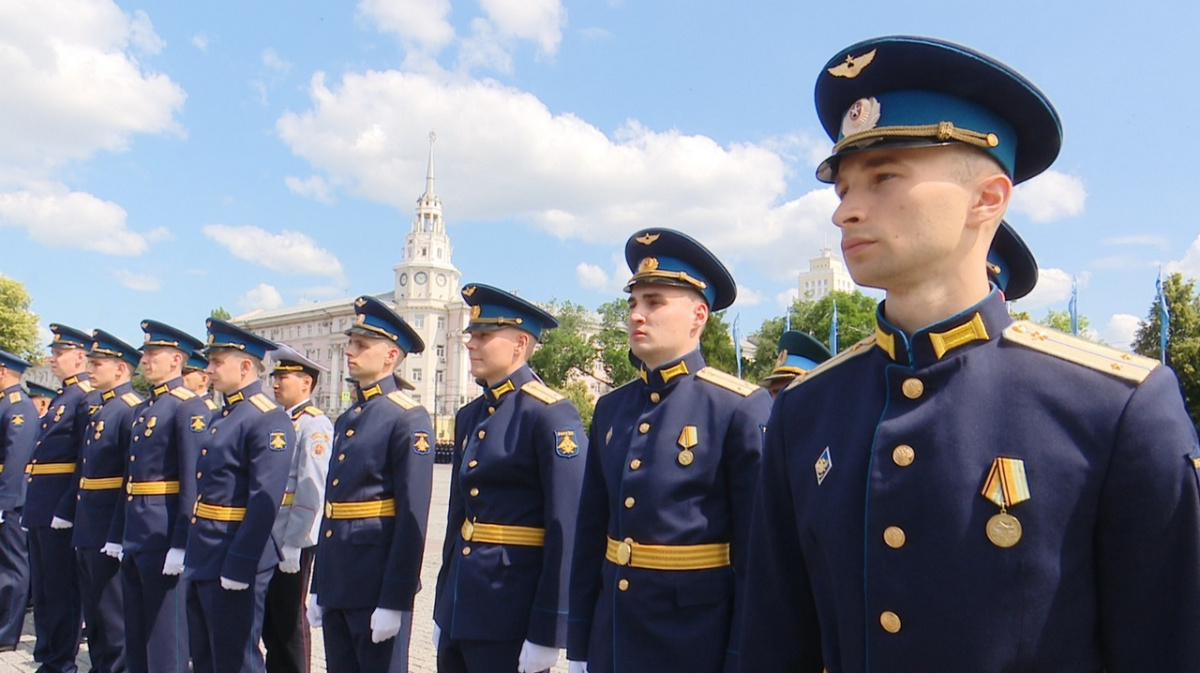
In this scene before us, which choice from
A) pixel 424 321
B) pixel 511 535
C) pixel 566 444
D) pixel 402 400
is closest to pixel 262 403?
pixel 402 400

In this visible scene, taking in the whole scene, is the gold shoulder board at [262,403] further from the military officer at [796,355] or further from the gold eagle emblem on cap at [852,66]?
the gold eagle emblem on cap at [852,66]

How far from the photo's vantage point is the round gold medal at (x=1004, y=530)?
1.80 metres

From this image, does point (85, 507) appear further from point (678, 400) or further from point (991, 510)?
point (991, 510)

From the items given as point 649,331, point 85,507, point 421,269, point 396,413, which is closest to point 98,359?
point 85,507

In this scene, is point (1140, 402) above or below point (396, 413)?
below

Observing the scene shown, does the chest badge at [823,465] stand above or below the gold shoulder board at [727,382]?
below

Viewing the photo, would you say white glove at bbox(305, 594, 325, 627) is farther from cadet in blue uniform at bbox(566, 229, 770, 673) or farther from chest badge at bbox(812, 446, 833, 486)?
chest badge at bbox(812, 446, 833, 486)

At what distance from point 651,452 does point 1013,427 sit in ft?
7.24

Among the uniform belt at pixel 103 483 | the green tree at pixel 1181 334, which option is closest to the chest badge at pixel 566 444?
the uniform belt at pixel 103 483

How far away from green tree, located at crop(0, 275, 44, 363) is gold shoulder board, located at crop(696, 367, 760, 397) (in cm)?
6162

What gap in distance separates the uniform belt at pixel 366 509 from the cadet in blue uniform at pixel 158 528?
6.61 feet

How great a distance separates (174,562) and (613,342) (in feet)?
243

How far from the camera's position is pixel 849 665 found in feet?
6.60

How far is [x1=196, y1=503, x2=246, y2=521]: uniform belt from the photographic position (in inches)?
256
